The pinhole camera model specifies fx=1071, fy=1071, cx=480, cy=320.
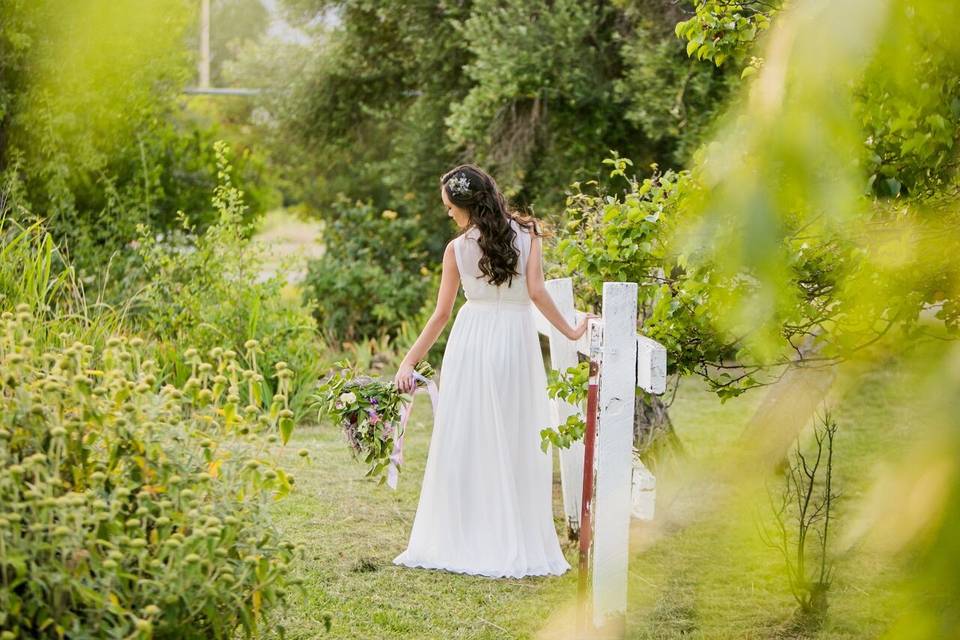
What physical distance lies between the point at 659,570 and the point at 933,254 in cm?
369

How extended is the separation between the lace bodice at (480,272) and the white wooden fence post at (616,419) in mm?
1318

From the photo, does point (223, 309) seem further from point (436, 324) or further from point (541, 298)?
point (541, 298)

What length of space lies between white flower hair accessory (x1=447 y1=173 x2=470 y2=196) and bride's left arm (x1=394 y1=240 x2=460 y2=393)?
238 millimetres

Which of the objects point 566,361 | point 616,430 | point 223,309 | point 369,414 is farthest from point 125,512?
point 223,309

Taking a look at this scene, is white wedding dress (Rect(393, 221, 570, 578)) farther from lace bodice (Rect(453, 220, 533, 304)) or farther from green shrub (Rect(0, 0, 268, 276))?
green shrub (Rect(0, 0, 268, 276))

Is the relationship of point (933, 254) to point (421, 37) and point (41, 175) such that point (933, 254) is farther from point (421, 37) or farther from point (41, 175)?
point (421, 37)

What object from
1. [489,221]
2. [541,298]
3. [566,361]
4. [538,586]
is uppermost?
[489,221]

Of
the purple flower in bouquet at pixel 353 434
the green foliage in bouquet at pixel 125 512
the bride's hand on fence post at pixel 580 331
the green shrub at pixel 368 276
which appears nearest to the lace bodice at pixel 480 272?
the bride's hand on fence post at pixel 580 331

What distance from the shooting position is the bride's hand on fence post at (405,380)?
4938mm

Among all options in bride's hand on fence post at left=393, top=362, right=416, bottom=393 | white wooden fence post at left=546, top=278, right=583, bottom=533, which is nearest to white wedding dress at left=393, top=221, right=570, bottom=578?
white wooden fence post at left=546, top=278, right=583, bottom=533

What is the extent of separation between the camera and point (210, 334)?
331 inches

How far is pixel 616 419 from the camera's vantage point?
3.72m

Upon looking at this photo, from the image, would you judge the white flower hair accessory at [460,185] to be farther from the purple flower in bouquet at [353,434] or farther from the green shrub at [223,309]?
the green shrub at [223,309]

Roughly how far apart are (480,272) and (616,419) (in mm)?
1502
